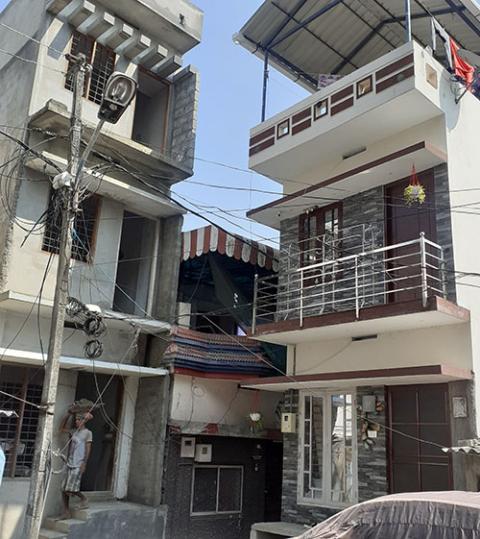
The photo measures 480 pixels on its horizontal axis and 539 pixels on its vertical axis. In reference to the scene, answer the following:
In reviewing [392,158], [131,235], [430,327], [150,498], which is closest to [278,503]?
[150,498]

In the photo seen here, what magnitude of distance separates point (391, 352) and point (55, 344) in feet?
19.5

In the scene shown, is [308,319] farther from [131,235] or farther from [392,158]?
[131,235]

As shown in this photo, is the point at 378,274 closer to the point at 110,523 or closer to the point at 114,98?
the point at 114,98

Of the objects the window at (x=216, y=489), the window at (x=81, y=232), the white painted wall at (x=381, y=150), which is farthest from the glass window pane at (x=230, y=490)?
the white painted wall at (x=381, y=150)

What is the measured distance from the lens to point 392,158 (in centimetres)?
1053

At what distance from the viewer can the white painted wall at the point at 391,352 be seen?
378 inches

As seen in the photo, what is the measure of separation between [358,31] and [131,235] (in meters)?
7.87

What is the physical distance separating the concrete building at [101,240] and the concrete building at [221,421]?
0.48 m

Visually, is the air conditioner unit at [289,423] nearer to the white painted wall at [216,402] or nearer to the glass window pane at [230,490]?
the white painted wall at [216,402]

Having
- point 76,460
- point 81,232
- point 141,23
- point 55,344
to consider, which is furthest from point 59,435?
point 141,23

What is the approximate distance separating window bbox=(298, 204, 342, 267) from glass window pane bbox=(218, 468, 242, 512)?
17.1ft

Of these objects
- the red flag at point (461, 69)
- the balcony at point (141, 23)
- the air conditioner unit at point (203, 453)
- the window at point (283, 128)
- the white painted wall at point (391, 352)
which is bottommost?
the air conditioner unit at point (203, 453)

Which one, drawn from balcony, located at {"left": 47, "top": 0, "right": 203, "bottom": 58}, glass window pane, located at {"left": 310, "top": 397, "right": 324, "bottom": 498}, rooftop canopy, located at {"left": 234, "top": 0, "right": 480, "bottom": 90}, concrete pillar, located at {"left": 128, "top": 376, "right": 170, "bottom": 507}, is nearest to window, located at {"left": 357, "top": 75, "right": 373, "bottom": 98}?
rooftop canopy, located at {"left": 234, "top": 0, "right": 480, "bottom": 90}

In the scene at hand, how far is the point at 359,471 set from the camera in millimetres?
10445
